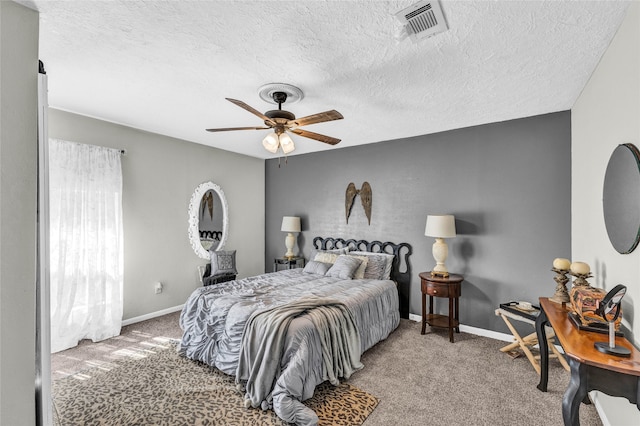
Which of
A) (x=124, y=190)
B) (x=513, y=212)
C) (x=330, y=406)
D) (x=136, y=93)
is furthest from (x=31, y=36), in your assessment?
(x=513, y=212)

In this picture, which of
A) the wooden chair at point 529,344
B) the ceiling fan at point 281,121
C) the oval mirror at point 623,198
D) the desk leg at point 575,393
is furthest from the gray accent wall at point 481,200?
the desk leg at point 575,393

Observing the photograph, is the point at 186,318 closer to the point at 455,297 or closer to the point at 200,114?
the point at 200,114

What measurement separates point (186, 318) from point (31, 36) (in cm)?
258

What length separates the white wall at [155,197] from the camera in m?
3.79

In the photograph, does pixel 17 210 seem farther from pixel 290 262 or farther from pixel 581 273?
pixel 290 262

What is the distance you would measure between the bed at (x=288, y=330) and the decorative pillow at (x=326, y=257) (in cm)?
42

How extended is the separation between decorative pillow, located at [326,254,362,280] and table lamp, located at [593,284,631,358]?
2.63m

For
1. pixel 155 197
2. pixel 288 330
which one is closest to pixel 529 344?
pixel 288 330

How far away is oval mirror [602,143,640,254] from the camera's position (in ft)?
5.25

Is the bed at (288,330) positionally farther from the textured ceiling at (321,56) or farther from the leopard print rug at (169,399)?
the textured ceiling at (321,56)

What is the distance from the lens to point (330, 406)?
2.25m

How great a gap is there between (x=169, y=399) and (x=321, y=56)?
2951 mm

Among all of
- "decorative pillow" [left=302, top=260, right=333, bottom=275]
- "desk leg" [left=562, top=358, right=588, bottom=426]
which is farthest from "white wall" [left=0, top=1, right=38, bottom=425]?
"decorative pillow" [left=302, top=260, right=333, bottom=275]

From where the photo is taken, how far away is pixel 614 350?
1.45 metres
